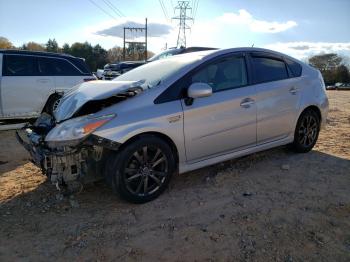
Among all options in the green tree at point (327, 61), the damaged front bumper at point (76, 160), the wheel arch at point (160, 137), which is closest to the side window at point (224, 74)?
the wheel arch at point (160, 137)

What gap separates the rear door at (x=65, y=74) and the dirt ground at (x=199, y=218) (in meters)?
3.52

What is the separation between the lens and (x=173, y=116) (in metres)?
4.17

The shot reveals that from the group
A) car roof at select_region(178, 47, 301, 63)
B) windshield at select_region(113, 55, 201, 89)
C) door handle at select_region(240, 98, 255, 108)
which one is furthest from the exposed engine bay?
door handle at select_region(240, 98, 255, 108)

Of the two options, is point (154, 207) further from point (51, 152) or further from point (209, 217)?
point (51, 152)

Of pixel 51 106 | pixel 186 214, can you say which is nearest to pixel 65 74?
pixel 51 106

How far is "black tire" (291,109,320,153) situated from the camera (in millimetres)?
5676

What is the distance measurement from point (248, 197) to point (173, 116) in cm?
129

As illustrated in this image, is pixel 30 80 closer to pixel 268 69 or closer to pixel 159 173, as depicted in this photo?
pixel 159 173

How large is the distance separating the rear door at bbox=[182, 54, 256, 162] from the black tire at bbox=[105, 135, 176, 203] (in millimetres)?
350

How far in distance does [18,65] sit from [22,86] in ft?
1.60

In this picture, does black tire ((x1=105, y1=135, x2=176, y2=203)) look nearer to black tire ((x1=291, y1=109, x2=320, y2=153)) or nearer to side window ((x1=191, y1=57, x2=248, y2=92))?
side window ((x1=191, y1=57, x2=248, y2=92))

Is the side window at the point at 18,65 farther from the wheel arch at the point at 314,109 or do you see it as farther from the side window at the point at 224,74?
the wheel arch at the point at 314,109

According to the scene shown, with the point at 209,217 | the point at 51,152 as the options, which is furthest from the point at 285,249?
the point at 51,152

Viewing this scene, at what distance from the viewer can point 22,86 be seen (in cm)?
802
